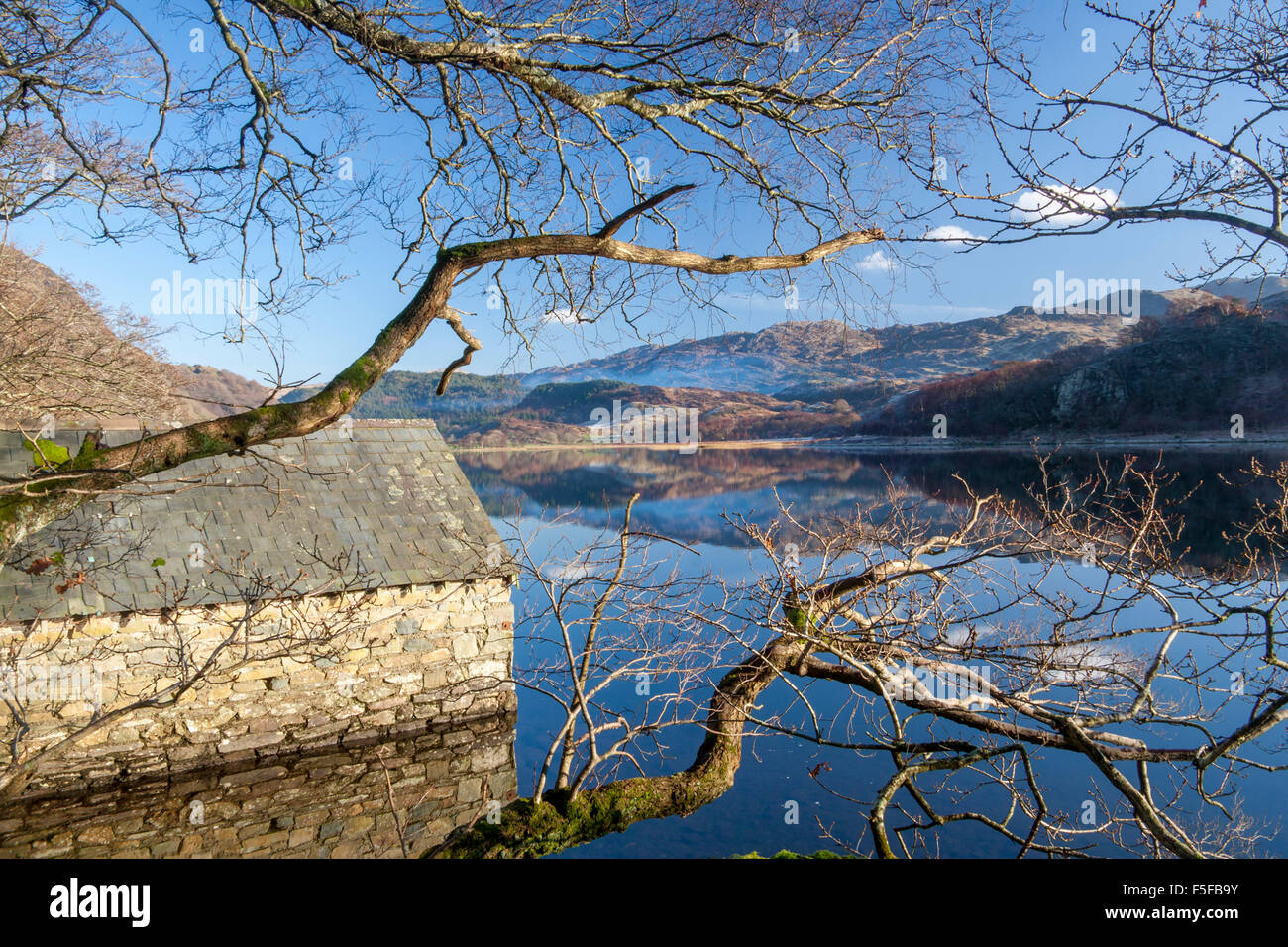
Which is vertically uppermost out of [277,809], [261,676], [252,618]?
[252,618]

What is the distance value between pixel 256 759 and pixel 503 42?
24.0ft

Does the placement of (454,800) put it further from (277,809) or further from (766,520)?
(766,520)

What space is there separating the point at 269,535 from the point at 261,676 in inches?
64.7

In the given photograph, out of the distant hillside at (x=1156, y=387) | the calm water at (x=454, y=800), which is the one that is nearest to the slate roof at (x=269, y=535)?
the calm water at (x=454, y=800)

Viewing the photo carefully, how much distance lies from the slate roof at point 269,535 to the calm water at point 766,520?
1279 mm

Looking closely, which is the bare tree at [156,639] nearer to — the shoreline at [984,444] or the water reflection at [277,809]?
the water reflection at [277,809]

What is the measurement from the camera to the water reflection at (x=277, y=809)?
20.6 feet

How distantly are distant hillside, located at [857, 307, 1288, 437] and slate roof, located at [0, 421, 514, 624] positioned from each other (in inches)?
1947

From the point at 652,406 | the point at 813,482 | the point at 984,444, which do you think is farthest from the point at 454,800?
the point at 652,406

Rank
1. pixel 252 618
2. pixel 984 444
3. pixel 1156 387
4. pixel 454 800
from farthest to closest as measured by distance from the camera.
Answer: pixel 984 444
pixel 1156 387
pixel 454 800
pixel 252 618

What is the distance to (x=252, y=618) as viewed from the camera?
6492 mm
